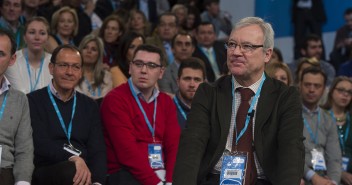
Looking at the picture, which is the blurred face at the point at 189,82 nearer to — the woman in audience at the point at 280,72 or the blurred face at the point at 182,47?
the woman in audience at the point at 280,72

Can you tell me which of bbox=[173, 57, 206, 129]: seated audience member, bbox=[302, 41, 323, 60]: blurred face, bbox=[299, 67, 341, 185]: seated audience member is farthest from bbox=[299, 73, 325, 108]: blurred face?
bbox=[302, 41, 323, 60]: blurred face

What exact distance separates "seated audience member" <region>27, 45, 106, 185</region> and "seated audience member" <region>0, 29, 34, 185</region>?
24 centimetres

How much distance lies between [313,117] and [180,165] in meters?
3.51

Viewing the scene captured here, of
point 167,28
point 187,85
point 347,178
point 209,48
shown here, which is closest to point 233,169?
point 187,85

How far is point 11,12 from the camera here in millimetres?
8398

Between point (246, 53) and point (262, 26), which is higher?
point (262, 26)

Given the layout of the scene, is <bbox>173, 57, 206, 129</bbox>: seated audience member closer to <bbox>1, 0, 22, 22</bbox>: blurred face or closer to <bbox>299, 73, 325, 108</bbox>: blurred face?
<bbox>299, 73, 325, 108</bbox>: blurred face

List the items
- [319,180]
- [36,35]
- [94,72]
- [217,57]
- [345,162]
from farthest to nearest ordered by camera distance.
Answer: [217,57] < [94,72] < [345,162] < [36,35] < [319,180]

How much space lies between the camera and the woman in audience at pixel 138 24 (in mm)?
9930

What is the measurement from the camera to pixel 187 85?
6.55 meters

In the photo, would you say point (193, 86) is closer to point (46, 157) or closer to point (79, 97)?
point (79, 97)

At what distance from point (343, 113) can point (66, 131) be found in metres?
3.13

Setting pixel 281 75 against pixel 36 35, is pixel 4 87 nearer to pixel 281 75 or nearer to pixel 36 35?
pixel 36 35

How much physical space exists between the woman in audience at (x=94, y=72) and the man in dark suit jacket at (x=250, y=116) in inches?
138
